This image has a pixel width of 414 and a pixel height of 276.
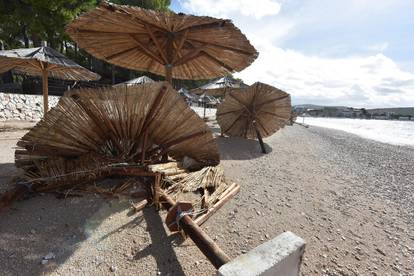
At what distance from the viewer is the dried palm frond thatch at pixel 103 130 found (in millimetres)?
2914

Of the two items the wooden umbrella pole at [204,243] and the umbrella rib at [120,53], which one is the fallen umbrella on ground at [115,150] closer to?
the wooden umbrella pole at [204,243]

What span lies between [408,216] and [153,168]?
391 cm

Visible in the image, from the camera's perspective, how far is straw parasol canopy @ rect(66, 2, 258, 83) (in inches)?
118

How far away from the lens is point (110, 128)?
3203mm

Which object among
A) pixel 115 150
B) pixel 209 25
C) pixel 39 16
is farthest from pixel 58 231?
pixel 39 16

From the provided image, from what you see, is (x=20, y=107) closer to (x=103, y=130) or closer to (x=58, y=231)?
(x=103, y=130)

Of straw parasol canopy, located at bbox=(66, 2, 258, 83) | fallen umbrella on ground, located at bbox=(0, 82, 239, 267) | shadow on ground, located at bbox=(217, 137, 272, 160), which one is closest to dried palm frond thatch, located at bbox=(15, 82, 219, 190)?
fallen umbrella on ground, located at bbox=(0, 82, 239, 267)

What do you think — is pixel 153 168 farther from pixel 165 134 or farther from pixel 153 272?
pixel 153 272

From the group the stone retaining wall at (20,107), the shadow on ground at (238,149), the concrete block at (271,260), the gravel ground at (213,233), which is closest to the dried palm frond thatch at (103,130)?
the gravel ground at (213,233)

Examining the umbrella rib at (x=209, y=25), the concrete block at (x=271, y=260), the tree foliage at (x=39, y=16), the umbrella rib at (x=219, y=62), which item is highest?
the tree foliage at (x=39, y=16)

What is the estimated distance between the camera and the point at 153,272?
200 cm

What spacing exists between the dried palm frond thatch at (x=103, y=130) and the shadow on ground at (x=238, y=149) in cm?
299

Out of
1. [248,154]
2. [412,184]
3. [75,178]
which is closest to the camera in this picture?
[75,178]

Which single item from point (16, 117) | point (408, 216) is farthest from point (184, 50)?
point (16, 117)
